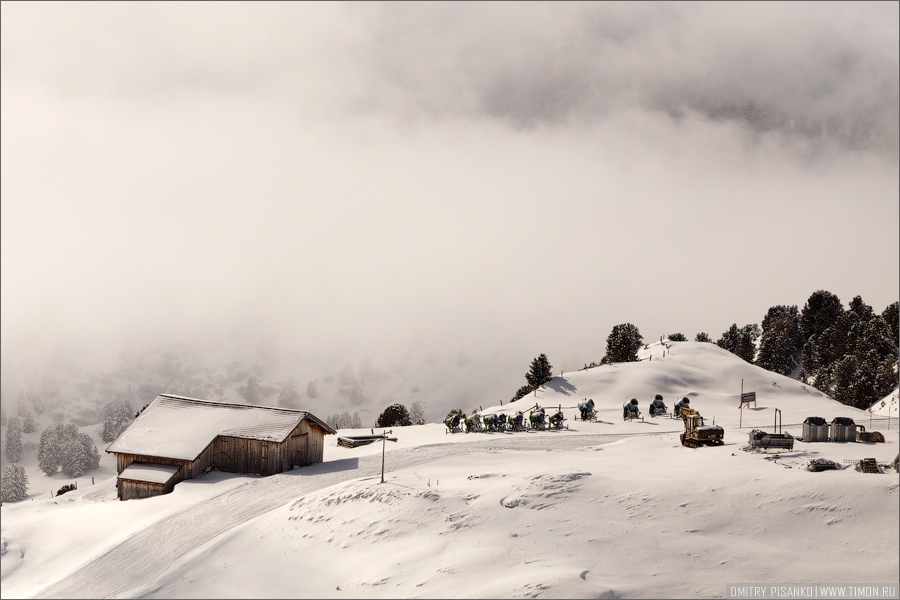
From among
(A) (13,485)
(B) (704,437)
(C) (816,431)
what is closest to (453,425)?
(B) (704,437)

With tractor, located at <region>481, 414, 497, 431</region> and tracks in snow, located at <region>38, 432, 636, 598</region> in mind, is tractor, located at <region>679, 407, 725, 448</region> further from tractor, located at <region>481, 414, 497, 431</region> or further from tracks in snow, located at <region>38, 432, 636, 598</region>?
tractor, located at <region>481, 414, 497, 431</region>

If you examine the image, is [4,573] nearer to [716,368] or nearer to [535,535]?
[535,535]

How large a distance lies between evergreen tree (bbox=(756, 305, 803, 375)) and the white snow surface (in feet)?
326

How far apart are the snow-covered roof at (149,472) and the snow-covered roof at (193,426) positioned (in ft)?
2.63

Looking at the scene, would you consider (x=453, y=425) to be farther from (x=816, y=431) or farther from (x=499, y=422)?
(x=816, y=431)

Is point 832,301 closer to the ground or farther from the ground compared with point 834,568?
farther from the ground

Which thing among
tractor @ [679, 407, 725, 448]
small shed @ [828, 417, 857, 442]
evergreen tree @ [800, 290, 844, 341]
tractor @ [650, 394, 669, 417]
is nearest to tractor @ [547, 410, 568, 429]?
tractor @ [650, 394, 669, 417]

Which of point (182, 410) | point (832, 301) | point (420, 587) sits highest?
point (832, 301)

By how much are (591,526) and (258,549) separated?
1469 centimetres

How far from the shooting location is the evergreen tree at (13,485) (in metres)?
147

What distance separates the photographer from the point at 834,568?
2122 cm

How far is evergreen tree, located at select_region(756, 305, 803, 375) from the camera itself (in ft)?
419

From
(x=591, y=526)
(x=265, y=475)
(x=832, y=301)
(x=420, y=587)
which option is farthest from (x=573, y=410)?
(x=832, y=301)

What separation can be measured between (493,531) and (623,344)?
90.0 m
